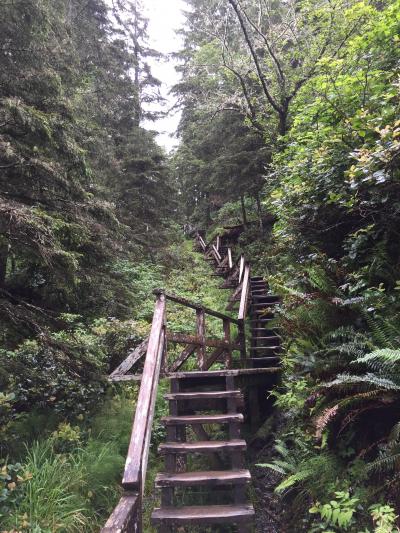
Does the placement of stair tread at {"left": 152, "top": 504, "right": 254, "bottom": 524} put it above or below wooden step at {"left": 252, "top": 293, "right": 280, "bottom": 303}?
below

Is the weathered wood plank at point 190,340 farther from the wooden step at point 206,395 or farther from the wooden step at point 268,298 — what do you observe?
the wooden step at point 268,298

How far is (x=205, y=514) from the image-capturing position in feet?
11.3

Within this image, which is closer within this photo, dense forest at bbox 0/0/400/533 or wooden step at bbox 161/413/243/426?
dense forest at bbox 0/0/400/533

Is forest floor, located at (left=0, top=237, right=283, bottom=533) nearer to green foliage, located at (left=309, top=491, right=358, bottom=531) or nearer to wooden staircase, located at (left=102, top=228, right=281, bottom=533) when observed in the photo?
wooden staircase, located at (left=102, top=228, right=281, bottom=533)

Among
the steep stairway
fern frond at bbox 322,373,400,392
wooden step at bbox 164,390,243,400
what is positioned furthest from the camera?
the steep stairway

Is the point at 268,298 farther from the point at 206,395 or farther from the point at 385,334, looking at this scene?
the point at 385,334

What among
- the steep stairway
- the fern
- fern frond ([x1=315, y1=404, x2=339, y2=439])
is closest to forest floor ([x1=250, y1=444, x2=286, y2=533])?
fern frond ([x1=315, y1=404, x2=339, y2=439])

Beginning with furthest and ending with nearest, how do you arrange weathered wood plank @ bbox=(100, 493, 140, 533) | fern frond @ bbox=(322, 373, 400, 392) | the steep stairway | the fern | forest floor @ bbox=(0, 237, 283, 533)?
the steep stairway, forest floor @ bbox=(0, 237, 283, 533), the fern, fern frond @ bbox=(322, 373, 400, 392), weathered wood plank @ bbox=(100, 493, 140, 533)

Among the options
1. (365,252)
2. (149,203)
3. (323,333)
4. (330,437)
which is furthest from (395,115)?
(149,203)

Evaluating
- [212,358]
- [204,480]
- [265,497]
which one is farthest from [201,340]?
[204,480]

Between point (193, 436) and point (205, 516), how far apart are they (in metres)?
2.78

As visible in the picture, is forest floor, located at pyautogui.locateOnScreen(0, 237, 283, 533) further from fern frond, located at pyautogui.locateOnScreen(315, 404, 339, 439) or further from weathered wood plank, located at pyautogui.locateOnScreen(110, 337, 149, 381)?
fern frond, located at pyautogui.locateOnScreen(315, 404, 339, 439)

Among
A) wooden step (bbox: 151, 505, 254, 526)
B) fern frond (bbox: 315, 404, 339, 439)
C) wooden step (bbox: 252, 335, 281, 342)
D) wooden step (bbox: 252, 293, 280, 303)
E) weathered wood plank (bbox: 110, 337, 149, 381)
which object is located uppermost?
wooden step (bbox: 252, 293, 280, 303)

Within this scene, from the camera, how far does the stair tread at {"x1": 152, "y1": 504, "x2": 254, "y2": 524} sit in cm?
339
